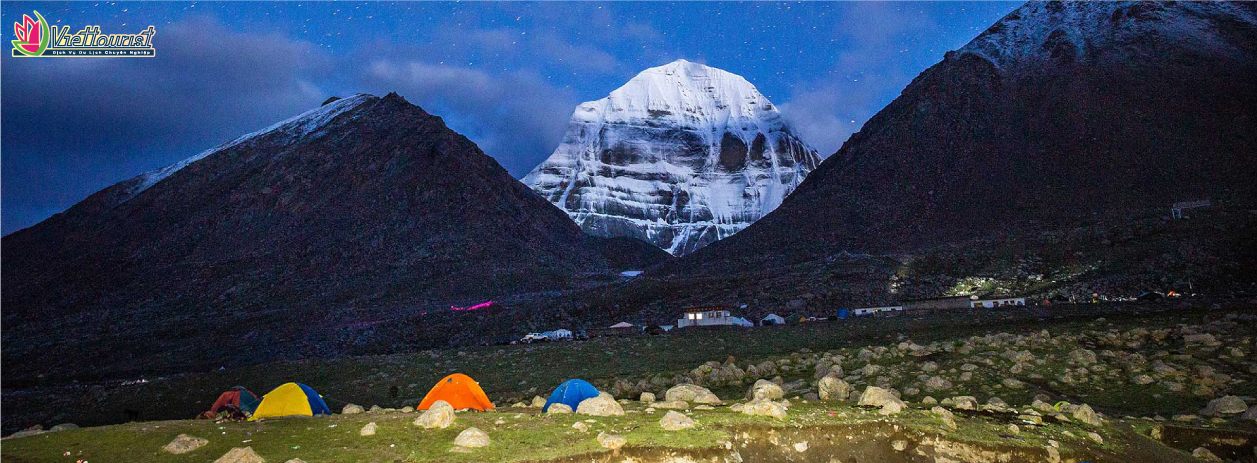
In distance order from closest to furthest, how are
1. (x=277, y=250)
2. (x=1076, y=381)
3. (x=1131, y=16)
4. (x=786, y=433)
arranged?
(x=786, y=433), (x=1076, y=381), (x=277, y=250), (x=1131, y=16)

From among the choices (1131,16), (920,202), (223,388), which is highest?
(1131,16)

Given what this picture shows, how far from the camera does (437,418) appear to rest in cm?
874

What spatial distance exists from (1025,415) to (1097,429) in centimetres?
97

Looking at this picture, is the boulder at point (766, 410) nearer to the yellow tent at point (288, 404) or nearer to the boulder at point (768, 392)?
the boulder at point (768, 392)

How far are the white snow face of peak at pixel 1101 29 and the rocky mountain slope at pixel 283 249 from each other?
3153 inches

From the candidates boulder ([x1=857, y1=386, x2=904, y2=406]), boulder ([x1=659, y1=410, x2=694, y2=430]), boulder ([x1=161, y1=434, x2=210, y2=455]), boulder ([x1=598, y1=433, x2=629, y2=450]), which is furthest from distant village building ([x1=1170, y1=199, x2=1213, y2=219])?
boulder ([x1=161, y1=434, x2=210, y2=455])

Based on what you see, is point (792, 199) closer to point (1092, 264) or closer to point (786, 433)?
point (1092, 264)

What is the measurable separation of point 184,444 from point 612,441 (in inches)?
185

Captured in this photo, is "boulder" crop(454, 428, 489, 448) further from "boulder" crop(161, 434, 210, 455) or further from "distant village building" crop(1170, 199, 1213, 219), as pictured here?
"distant village building" crop(1170, 199, 1213, 219)

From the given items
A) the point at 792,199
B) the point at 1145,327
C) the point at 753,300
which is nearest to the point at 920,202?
the point at 792,199

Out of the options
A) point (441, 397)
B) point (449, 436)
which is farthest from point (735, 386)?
point (449, 436)

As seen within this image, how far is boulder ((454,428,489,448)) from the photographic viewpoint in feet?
25.9

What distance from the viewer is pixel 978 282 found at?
62469 mm

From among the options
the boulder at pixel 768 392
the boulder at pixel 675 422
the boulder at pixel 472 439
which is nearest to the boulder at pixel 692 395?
the boulder at pixel 768 392
